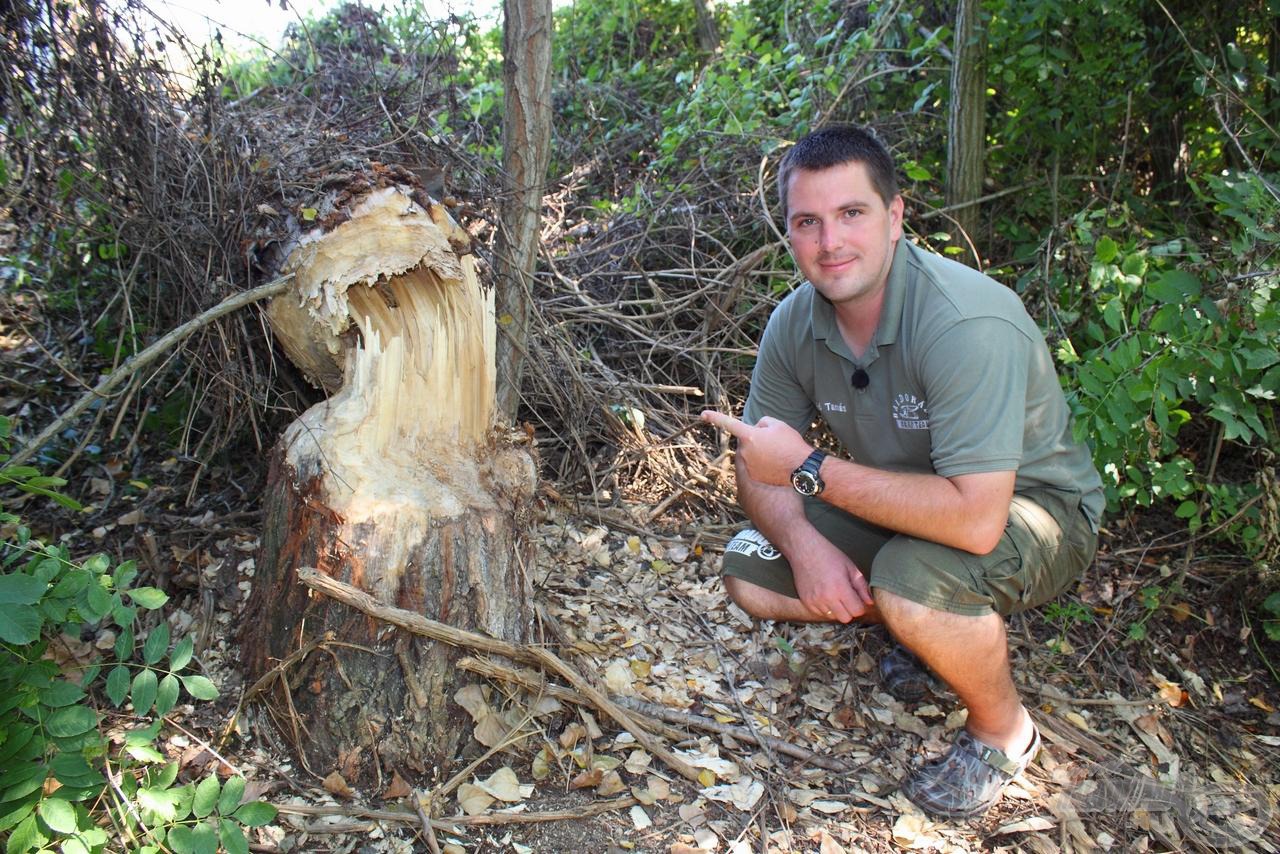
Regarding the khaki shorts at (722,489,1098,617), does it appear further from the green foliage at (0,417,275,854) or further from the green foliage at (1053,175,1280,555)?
the green foliage at (0,417,275,854)

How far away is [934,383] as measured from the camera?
2.52 m

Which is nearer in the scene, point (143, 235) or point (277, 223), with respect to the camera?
point (277, 223)

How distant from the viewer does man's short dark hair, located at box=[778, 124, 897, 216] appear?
269 cm

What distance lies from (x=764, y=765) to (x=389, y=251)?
1.89m

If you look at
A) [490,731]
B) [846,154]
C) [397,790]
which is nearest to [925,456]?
[846,154]

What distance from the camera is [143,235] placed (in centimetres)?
318

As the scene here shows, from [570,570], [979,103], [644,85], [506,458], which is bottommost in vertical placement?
[570,570]

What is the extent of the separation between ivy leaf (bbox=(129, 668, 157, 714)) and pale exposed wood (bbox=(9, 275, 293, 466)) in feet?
3.18

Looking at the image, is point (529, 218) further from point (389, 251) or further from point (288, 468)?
point (288, 468)

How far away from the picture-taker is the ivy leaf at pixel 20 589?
5.76 feet

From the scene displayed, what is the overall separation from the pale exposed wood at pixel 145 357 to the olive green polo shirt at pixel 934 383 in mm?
1617

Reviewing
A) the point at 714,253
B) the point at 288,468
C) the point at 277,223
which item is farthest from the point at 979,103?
the point at 288,468

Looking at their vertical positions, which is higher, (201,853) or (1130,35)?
(1130,35)

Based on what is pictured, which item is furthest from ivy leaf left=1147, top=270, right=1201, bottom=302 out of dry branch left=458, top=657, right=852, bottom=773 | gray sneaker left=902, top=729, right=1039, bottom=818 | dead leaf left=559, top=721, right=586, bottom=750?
dead leaf left=559, top=721, right=586, bottom=750
